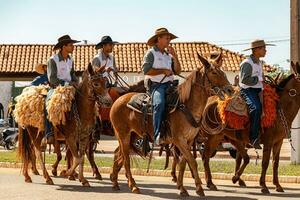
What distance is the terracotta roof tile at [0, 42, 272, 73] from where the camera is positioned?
142 feet

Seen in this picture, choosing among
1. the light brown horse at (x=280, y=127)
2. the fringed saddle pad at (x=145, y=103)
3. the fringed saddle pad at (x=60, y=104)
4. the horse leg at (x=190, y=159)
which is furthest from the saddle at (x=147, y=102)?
the light brown horse at (x=280, y=127)

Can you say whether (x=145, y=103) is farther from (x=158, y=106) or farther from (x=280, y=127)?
(x=280, y=127)

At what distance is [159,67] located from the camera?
12.8 m

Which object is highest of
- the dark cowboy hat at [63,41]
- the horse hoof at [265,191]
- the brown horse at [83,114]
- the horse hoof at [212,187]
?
the dark cowboy hat at [63,41]

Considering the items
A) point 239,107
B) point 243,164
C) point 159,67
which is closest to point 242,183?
point 243,164

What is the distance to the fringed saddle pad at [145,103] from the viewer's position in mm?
12383

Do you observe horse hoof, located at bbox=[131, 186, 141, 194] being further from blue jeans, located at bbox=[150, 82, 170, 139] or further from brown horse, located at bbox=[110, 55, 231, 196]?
blue jeans, located at bbox=[150, 82, 170, 139]

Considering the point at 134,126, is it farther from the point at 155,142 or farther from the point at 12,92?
the point at 12,92

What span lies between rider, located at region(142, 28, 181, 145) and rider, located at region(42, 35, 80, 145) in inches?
86.5

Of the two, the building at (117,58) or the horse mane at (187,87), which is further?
the building at (117,58)

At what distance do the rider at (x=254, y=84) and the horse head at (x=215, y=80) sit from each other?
179 centimetres

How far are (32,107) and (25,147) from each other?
1.22 meters

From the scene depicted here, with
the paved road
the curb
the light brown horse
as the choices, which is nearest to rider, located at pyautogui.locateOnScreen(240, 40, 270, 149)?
the light brown horse

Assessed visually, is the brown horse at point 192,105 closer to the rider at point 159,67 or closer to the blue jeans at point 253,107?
the rider at point 159,67
